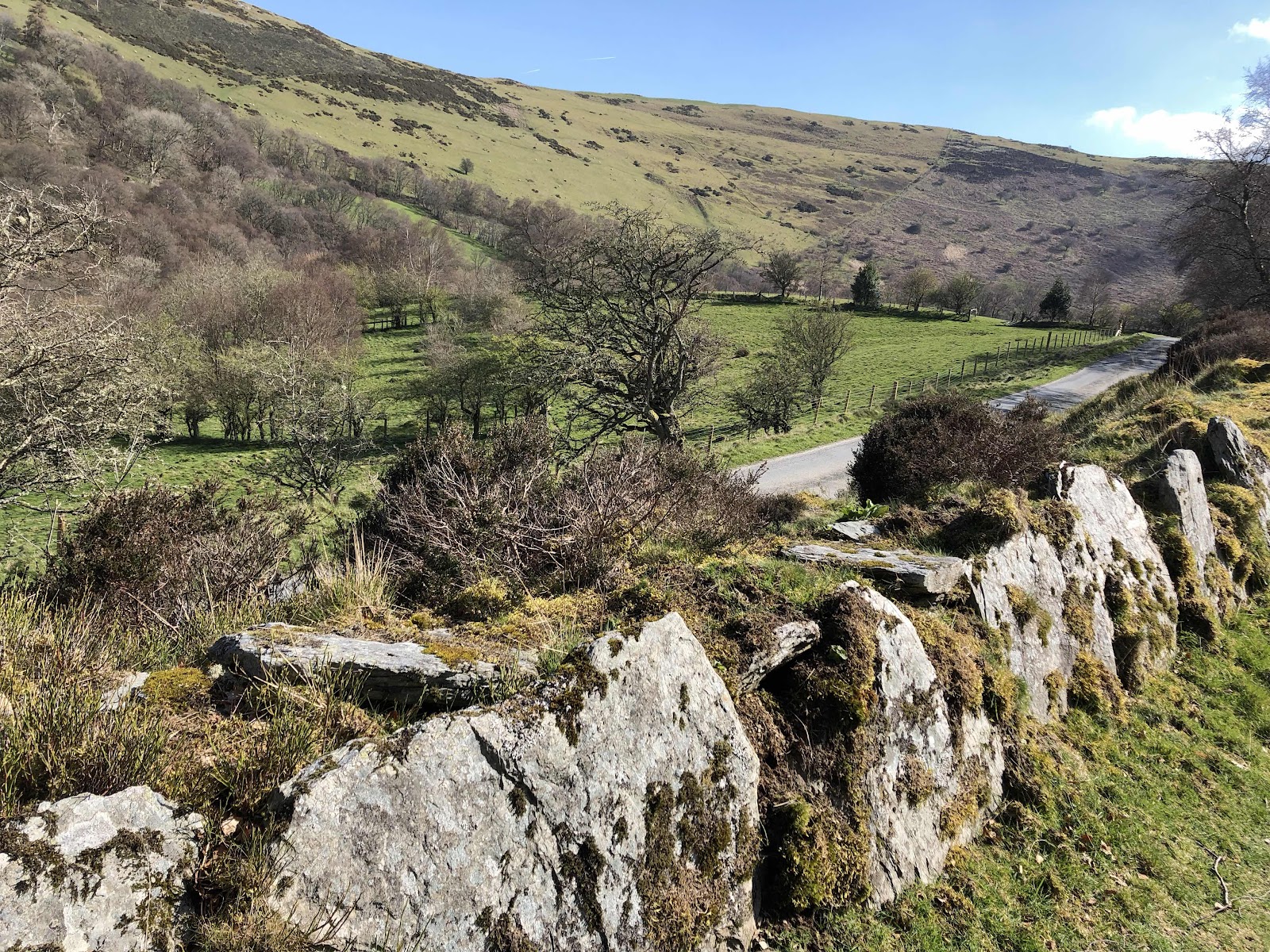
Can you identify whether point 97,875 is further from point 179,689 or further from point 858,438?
point 858,438

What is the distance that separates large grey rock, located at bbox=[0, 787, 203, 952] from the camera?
2.12m

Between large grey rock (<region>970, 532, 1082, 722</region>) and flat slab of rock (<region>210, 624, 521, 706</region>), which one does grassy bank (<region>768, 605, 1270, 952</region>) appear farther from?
flat slab of rock (<region>210, 624, 521, 706</region>)

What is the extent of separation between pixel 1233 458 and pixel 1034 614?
7873 mm

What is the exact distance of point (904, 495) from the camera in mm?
9969

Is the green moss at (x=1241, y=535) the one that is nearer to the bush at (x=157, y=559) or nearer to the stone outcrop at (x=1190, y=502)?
the stone outcrop at (x=1190, y=502)

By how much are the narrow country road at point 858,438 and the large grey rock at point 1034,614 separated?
11.3 feet

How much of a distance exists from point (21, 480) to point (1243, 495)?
24.7 meters

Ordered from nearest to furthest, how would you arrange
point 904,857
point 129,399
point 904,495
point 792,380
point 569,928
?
point 569,928 < point 904,857 < point 904,495 < point 129,399 < point 792,380

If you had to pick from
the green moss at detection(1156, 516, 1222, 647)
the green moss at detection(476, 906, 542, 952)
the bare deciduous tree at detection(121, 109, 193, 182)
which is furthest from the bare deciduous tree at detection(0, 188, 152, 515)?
the bare deciduous tree at detection(121, 109, 193, 182)

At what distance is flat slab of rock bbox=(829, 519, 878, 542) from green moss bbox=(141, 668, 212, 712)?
257 inches

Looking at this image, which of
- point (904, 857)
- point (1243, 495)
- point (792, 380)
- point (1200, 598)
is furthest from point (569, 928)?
point (792, 380)

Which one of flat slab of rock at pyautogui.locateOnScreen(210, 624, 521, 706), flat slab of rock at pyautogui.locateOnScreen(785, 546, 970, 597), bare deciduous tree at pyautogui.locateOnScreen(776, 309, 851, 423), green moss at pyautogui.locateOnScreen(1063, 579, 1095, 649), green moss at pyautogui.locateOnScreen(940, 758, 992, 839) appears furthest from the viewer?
bare deciduous tree at pyautogui.locateOnScreen(776, 309, 851, 423)

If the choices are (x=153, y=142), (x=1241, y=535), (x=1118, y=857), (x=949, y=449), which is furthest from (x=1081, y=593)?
(x=153, y=142)

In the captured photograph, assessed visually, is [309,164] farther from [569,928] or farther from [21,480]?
[569,928]
